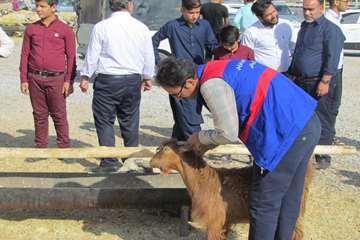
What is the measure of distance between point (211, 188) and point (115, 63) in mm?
2317

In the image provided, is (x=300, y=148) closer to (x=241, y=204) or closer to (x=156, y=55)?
(x=241, y=204)

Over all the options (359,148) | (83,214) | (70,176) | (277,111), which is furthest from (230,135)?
(359,148)

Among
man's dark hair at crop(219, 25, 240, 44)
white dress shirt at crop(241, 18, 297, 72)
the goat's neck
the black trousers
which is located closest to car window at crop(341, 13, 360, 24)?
the black trousers

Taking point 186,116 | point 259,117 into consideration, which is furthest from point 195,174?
point 186,116

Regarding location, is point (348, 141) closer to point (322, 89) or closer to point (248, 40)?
point (322, 89)

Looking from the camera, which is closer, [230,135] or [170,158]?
[230,135]

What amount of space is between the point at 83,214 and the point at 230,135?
2349 millimetres

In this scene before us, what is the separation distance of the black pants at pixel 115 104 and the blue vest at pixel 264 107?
8.26ft

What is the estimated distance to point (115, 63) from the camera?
559 centimetres

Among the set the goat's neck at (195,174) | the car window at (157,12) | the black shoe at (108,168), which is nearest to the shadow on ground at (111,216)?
the black shoe at (108,168)

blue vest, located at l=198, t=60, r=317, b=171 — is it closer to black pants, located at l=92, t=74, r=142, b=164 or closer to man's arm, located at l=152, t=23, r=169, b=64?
black pants, located at l=92, t=74, r=142, b=164

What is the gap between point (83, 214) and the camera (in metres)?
5.00

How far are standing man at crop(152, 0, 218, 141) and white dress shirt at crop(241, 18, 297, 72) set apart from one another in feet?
1.58

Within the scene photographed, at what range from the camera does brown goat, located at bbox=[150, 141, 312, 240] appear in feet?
12.1
